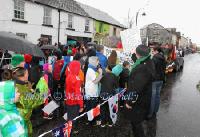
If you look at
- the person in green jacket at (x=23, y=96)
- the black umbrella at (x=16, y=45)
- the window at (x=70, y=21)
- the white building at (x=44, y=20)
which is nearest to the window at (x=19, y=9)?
the white building at (x=44, y=20)

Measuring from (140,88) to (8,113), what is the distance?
2821 mm

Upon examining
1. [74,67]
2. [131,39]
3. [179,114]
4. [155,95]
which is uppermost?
[131,39]

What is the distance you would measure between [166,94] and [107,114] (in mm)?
5983

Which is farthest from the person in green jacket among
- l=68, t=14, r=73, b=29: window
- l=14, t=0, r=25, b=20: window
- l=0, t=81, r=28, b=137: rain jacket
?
l=68, t=14, r=73, b=29: window

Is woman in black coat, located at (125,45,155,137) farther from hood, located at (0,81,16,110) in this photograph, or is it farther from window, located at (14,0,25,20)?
window, located at (14,0,25,20)

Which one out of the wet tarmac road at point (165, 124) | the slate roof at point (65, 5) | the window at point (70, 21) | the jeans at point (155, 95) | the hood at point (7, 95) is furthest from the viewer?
the window at point (70, 21)

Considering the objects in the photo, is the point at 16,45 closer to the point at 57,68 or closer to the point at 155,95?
the point at 57,68

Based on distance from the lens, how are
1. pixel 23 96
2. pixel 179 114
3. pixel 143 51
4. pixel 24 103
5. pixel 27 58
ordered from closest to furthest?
pixel 24 103 < pixel 23 96 < pixel 143 51 < pixel 27 58 < pixel 179 114

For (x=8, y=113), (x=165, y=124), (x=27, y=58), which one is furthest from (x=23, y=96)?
(x=165, y=124)

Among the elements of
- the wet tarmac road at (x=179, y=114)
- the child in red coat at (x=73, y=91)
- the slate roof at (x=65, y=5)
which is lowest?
the wet tarmac road at (x=179, y=114)

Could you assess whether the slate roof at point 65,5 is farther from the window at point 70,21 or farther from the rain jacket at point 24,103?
the rain jacket at point 24,103

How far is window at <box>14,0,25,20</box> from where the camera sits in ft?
62.5

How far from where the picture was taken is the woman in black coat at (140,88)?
5242 millimetres

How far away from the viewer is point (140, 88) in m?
5.22
